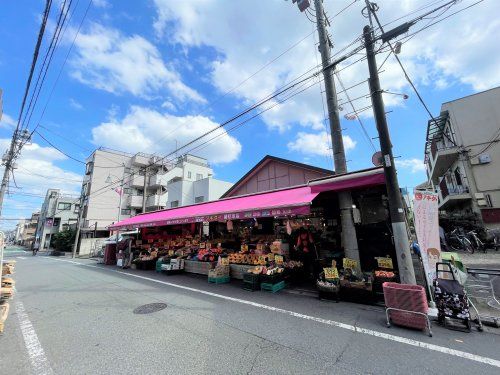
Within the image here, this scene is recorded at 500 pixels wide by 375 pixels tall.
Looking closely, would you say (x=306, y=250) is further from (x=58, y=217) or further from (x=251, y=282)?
(x=58, y=217)

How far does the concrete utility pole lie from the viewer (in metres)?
7.74

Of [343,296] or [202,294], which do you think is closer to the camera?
[343,296]

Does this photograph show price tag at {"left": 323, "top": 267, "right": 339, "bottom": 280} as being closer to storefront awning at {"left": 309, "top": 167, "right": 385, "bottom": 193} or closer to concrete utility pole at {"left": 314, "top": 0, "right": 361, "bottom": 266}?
concrete utility pole at {"left": 314, "top": 0, "right": 361, "bottom": 266}

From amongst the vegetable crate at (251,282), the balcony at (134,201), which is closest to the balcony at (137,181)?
the balcony at (134,201)

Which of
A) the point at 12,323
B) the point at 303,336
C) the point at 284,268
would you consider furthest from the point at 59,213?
the point at 303,336

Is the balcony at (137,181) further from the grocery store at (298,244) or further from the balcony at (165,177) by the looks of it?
the grocery store at (298,244)

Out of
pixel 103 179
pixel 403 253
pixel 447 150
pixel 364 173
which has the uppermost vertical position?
pixel 103 179

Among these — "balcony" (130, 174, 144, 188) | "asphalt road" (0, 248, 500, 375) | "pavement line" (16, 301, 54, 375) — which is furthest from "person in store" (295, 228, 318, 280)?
"balcony" (130, 174, 144, 188)

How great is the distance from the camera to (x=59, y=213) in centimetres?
4459

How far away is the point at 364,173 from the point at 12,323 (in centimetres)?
1047

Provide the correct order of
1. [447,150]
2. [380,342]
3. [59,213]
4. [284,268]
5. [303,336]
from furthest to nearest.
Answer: [59,213]
[447,150]
[284,268]
[303,336]
[380,342]

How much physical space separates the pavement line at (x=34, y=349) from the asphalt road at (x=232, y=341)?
2 centimetres

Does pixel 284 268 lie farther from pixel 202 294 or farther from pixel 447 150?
pixel 447 150

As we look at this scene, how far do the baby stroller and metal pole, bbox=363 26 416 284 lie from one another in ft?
3.60
